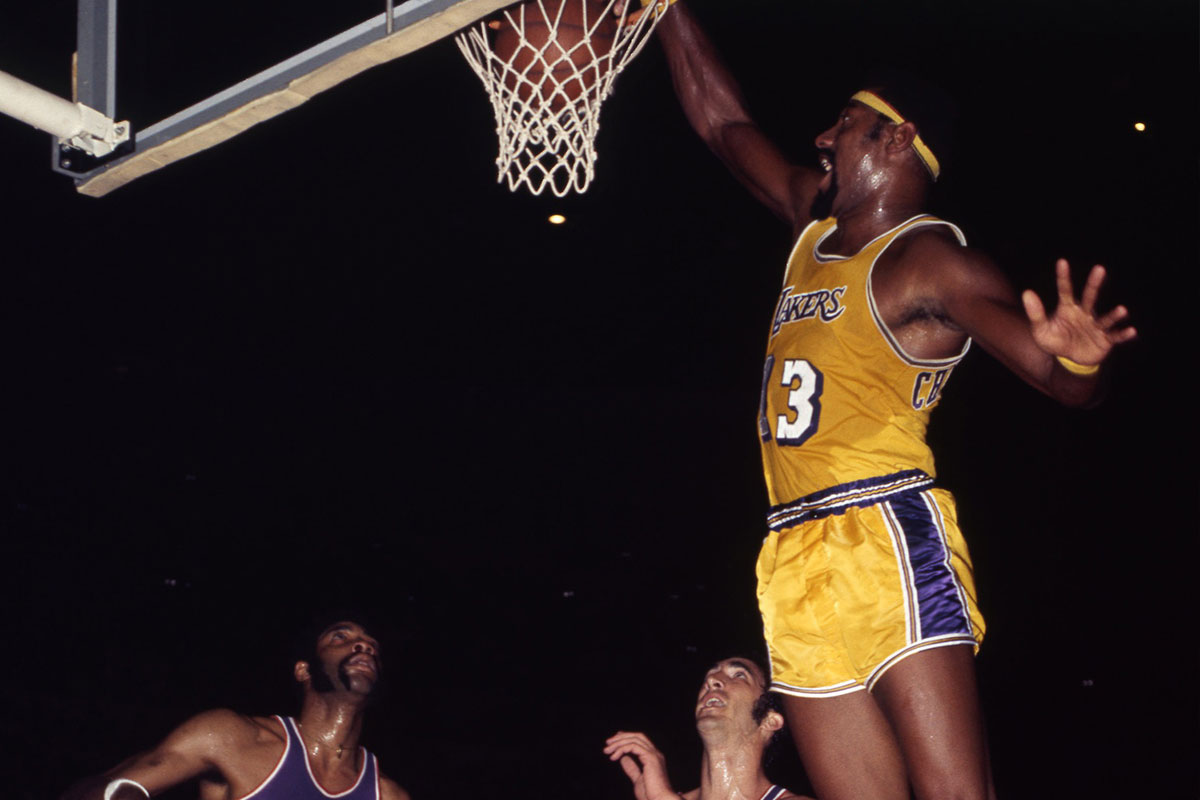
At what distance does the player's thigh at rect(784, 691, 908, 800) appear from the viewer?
9.75 ft

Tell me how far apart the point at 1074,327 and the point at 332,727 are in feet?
11.3

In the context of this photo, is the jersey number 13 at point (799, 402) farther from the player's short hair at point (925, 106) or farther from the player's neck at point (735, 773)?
the player's neck at point (735, 773)

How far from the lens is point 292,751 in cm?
497

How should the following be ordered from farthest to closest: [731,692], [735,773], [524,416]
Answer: [524,416] < [731,692] < [735,773]

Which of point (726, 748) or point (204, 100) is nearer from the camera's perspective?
point (204, 100)

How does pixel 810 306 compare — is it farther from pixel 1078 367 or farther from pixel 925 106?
pixel 1078 367

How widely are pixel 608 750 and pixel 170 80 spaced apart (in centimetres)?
372

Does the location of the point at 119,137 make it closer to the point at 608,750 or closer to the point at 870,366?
the point at 870,366

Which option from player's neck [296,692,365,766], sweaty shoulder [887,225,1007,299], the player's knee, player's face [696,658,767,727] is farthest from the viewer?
player's neck [296,692,365,766]

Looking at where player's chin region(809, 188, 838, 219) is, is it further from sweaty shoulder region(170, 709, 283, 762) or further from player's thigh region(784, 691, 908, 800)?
sweaty shoulder region(170, 709, 283, 762)

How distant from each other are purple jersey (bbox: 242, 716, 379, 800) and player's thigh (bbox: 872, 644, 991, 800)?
269 cm

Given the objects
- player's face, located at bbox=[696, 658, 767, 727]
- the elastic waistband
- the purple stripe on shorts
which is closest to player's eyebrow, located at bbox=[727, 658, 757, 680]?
player's face, located at bbox=[696, 658, 767, 727]

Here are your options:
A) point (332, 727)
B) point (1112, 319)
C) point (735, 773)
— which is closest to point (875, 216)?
point (1112, 319)

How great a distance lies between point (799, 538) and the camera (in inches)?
125
